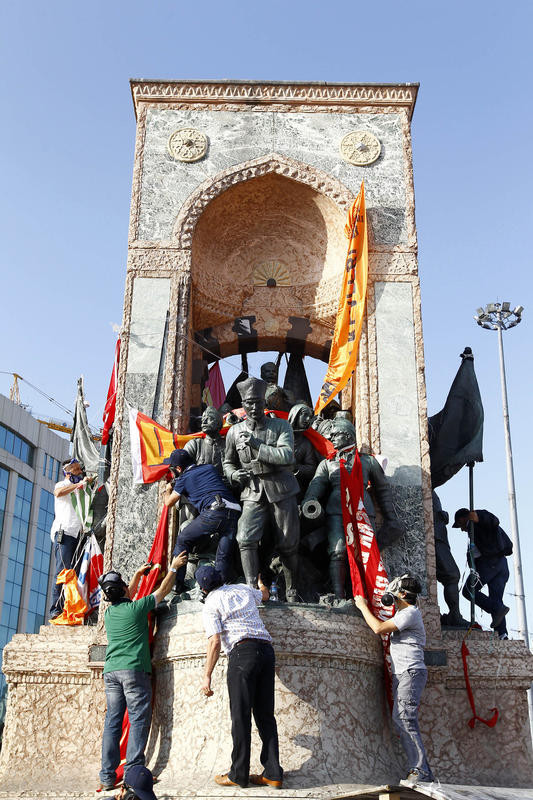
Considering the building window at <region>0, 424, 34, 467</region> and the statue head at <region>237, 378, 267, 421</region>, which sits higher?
the building window at <region>0, 424, 34, 467</region>

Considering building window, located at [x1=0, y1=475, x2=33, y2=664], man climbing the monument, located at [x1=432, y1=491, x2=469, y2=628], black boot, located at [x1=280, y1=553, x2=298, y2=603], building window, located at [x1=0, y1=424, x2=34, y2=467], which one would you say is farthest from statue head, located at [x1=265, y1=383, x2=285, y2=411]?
building window, located at [x1=0, y1=424, x2=34, y2=467]

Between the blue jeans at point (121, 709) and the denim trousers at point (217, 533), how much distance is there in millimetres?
1691

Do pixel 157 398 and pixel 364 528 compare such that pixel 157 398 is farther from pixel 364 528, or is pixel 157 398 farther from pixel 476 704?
pixel 476 704

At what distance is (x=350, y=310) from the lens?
40.9ft

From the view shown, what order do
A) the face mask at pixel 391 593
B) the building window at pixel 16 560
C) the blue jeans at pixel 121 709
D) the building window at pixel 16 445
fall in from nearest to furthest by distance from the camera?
the blue jeans at pixel 121 709 → the face mask at pixel 391 593 → the building window at pixel 16 560 → the building window at pixel 16 445

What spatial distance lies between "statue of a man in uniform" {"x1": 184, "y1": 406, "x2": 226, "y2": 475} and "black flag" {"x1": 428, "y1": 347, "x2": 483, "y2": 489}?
3.00m

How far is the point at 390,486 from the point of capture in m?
11.5

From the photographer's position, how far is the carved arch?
1325cm

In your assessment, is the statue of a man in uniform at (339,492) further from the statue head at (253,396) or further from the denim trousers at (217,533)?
the statue head at (253,396)

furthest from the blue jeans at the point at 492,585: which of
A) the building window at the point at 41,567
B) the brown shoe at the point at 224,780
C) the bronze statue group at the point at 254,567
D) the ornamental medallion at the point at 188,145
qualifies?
the building window at the point at 41,567

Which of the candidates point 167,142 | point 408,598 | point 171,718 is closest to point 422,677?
point 408,598

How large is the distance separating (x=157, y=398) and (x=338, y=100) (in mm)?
5514

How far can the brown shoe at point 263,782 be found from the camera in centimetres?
762

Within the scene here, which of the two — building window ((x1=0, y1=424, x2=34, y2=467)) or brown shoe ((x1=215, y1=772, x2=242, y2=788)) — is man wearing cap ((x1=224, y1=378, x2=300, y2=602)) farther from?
building window ((x1=0, y1=424, x2=34, y2=467))
